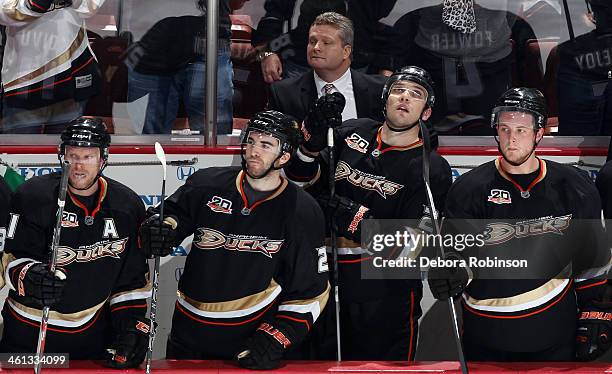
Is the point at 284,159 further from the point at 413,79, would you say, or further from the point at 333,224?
the point at 413,79

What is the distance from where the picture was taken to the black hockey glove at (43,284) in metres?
3.48

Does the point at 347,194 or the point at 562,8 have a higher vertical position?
the point at 562,8

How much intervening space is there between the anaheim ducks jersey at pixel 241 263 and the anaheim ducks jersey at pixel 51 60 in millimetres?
1039

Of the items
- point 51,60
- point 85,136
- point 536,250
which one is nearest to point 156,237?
point 85,136

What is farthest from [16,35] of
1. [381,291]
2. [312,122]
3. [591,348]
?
[591,348]

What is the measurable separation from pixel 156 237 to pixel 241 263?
0.34 metres

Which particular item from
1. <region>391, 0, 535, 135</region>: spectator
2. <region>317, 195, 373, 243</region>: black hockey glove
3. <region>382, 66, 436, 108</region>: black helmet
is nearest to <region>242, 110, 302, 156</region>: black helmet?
<region>317, 195, 373, 243</region>: black hockey glove

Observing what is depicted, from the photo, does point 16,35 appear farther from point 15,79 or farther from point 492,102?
point 492,102

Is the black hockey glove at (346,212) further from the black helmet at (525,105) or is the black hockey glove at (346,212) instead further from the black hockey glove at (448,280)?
the black helmet at (525,105)

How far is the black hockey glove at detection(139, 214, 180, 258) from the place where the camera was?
362 cm

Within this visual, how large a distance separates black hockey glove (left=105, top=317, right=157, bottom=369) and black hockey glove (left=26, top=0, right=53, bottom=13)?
160cm

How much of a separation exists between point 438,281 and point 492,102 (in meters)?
1.33

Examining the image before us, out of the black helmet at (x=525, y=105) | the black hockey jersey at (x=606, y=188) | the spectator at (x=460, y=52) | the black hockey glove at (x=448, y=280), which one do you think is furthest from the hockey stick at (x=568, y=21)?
the black hockey glove at (x=448, y=280)

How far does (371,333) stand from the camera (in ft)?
13.6
